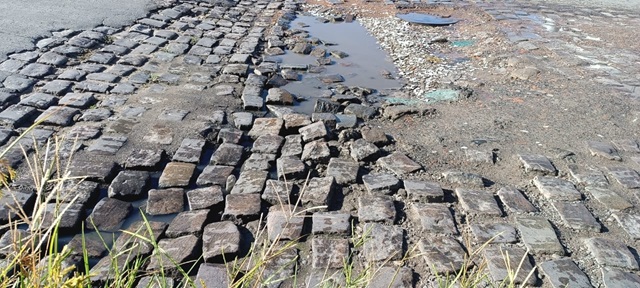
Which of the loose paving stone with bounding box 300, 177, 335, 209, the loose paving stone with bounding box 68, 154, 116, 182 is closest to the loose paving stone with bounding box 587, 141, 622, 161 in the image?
the loose paving stone with bounding box 300, 177, 335, 209

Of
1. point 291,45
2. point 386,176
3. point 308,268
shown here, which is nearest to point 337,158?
point 386,176

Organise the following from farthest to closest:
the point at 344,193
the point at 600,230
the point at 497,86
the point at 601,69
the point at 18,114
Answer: the point at 601,69
the point at 497,86
the point at 18,114
the point at 344,193
the point at 600,230

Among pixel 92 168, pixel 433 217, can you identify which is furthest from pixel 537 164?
pixel 92 168

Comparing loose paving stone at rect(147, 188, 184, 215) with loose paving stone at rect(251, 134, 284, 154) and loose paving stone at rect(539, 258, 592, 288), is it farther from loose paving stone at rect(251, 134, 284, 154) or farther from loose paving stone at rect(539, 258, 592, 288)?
loose paving stone at rect(539, 258, 592, 288)

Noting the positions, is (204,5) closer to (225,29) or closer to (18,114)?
(225,29)

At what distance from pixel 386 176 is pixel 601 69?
154 inches

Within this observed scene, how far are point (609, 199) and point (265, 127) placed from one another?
2.55 metres

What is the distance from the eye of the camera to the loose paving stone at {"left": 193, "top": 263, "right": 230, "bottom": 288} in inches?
105

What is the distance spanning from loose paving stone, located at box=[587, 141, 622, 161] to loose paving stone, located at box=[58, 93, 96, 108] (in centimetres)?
417

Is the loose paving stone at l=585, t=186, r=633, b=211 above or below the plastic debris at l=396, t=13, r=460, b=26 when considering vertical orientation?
below

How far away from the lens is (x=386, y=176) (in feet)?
12.4

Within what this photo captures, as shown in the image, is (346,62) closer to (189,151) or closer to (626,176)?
(189,151)

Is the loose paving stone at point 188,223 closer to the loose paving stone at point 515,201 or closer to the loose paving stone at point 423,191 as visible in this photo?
the loose paving stone at point 423,191

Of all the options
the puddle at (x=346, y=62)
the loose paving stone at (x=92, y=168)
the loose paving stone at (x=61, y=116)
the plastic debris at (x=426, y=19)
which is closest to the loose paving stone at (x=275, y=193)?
the loose paving stone at (x=92, y=168)
